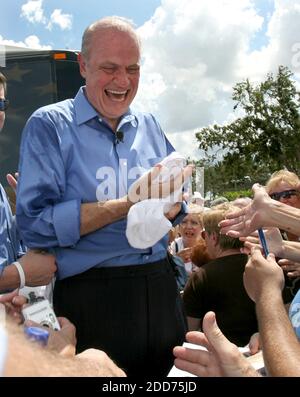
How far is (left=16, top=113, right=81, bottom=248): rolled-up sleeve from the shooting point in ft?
6.01

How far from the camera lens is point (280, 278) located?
5.84 feet

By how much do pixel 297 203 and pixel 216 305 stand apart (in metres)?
1.03

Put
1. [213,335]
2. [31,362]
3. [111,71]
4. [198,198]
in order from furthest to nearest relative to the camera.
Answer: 1. [198,198]
2. [111,71]
3. [213,335]
4. [31,362]

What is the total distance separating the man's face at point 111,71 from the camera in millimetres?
2000

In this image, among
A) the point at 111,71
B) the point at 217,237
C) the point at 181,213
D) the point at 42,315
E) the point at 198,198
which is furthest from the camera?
the point at 198,198

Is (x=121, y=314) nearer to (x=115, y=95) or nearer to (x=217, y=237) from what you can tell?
(x=115, y=95)

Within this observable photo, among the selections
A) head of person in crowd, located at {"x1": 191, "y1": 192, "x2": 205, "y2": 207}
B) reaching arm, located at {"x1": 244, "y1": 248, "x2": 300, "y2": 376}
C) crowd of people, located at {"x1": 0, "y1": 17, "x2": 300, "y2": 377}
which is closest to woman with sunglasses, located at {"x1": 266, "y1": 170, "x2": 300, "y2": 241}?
head of person in crowd, located at {"x1": 191, "y1": 192, "x2": 205, "y2": 207}

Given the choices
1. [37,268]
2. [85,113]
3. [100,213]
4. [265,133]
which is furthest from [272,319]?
[265,133]

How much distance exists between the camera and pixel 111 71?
2045 mm

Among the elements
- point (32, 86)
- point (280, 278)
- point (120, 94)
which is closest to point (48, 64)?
point (32, 86)

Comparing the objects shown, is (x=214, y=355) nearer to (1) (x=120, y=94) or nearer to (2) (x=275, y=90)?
(1) (x=120, y=94)

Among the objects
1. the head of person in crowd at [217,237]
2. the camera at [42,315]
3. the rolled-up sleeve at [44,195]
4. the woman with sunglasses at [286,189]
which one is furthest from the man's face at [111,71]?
the woman with sunglasses at [286,189]

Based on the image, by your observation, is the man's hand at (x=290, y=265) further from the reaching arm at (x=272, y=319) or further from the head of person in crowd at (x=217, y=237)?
the reaching arm at (x=272, y=319)

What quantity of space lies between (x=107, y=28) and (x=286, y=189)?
82.3 inches
